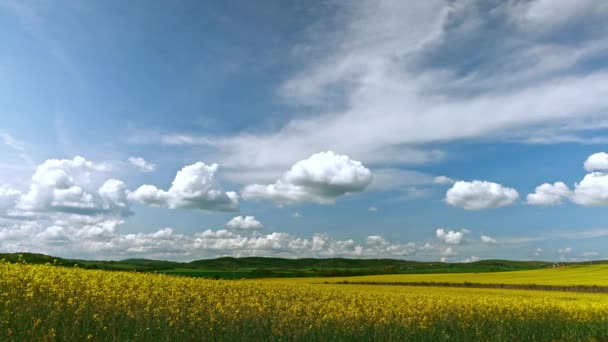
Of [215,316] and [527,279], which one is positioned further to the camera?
[527,279]

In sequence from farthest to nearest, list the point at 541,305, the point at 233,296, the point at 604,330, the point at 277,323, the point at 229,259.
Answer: the point at 229,259 < the point at 541,305 < the point at 604,330 < the point at 233,296 < the point at 277,323

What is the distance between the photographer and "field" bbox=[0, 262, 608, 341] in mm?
11039

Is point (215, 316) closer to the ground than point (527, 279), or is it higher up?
higher up

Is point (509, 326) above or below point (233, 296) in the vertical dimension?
below

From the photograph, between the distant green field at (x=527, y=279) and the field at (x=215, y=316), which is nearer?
the field at (x=215, y=316)

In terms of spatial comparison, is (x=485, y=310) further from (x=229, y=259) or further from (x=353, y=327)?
(x=229, y=259)

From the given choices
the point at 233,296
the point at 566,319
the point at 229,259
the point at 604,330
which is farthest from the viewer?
the point at 229,259

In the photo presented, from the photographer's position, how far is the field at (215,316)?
11.0 metres

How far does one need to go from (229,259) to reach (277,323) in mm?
167510

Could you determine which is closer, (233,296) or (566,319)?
(233,296)

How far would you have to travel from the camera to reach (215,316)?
43.6 feet

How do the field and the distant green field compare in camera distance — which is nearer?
the field

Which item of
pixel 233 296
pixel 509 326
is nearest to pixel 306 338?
pixel 233 296

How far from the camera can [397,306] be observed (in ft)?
65.3
